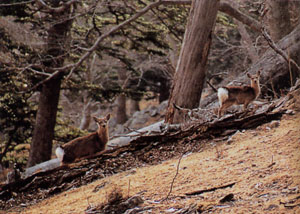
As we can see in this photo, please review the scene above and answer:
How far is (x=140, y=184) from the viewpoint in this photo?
3.37m

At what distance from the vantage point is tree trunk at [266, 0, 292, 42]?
9578 millimetres

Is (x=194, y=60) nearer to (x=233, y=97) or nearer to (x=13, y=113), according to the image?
(x=233, y=97)

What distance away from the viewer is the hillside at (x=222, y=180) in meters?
2.45

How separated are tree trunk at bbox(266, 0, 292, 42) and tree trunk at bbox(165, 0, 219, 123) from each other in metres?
3.51

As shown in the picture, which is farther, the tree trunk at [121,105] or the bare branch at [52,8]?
the tree trunk at [121,105]

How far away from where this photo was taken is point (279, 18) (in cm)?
965

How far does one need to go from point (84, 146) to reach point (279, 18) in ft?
20.8

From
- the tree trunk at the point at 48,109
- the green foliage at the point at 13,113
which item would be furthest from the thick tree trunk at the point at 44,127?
the green foliage at the point at 13,113

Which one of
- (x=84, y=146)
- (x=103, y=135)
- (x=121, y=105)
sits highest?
(x=103, y=135)

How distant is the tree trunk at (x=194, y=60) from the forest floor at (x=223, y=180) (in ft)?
8.36

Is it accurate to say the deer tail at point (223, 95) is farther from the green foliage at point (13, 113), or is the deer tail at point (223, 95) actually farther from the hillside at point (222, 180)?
the green foliage at point (13, 113)

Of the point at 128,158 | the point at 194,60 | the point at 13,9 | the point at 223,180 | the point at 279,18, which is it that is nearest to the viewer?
the point at 223,180

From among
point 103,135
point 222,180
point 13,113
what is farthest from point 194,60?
point 13,113

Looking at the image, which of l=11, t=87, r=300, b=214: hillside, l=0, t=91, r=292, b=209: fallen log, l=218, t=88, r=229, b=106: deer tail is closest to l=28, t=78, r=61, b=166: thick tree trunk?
l=0, t=91, r=292, b=209: fallen log
